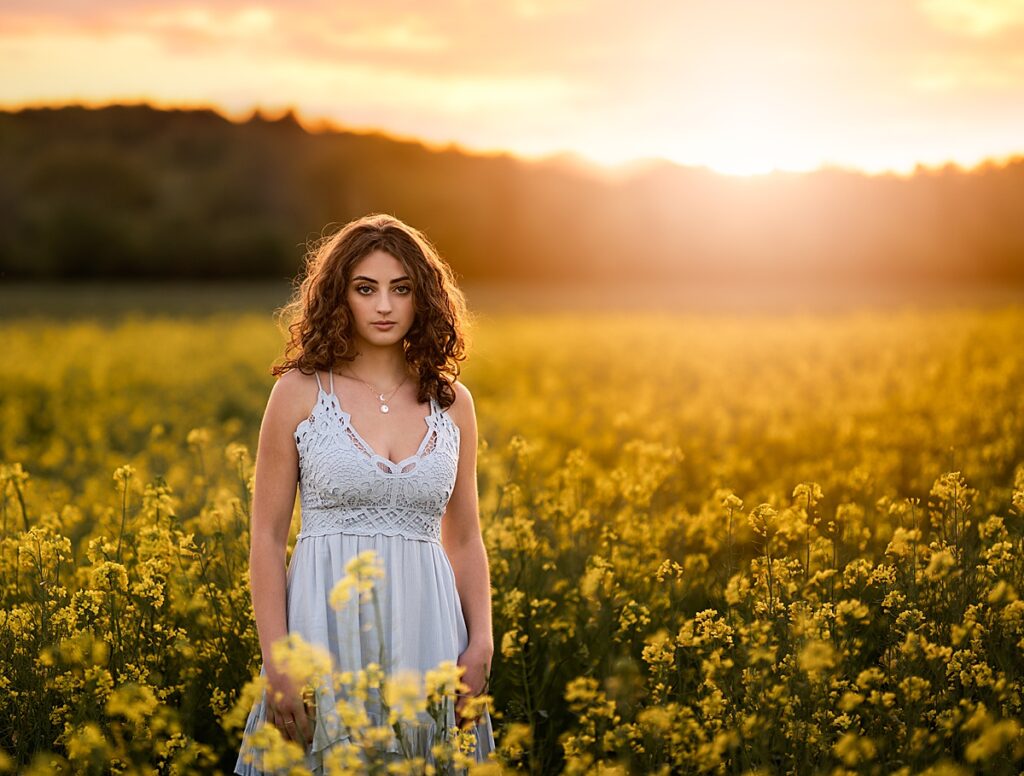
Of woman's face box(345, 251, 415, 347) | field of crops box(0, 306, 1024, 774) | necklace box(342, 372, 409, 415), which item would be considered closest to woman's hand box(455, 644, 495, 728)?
field of crops box(0, 306, 1024, 774)

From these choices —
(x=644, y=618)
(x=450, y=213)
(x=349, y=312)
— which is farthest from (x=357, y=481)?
(x=450, y=213)

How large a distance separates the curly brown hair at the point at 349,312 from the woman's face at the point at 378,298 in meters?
0.02

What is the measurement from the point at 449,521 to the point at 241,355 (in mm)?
18526

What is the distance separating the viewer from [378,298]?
3459 millimetres

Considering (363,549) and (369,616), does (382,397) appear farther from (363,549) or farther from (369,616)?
(369,616)

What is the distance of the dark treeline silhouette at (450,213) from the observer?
3469 cm

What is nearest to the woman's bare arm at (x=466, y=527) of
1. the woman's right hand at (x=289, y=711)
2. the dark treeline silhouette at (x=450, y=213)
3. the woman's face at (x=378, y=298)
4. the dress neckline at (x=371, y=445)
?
the dress neckline at (x=371, y=445)

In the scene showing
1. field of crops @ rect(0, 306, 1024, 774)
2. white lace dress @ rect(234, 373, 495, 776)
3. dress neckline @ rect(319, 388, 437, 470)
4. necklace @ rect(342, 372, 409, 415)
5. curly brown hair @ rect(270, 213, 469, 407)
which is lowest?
field of crops @ rect(0, 306, 1024, 774)

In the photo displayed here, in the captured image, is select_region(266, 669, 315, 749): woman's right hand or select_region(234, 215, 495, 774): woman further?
select_region(234, 215, 495, 774): woman

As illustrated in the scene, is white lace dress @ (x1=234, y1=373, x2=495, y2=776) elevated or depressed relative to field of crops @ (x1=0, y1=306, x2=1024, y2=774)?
elevated

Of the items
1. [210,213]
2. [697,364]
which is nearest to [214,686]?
[697,364]

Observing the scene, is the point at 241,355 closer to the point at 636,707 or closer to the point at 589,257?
the point at 636,707

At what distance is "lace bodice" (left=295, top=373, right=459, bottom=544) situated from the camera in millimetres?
3328

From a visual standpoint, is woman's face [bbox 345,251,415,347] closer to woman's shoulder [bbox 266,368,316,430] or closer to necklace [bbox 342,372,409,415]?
necklace [bbox 342,372,409,415]
